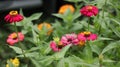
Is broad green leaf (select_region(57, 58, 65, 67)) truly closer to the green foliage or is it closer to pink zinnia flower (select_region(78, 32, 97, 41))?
the green foliage

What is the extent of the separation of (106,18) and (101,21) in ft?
0.28

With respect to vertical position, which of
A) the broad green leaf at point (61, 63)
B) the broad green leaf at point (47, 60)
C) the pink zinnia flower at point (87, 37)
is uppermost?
the pink zinnia flower at point (87, 37)

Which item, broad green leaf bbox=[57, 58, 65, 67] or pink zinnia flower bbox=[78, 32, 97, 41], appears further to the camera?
pink zinnia flower bbox=[78, 32, 97, 41]

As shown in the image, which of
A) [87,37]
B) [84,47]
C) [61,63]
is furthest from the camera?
[84,47]

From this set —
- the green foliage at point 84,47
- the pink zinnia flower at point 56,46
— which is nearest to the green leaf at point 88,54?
the green foliage at point 84,47

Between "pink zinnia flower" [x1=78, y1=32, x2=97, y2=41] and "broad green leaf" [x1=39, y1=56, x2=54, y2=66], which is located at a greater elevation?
"pink zinnia flower" [x1=78, y1=32, x2=97, y2=41]

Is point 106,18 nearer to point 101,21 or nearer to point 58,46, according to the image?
point 101,21

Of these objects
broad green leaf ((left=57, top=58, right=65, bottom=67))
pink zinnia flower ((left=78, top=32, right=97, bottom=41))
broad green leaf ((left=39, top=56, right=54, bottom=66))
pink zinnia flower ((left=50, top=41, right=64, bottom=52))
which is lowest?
broad green leaf ((left=39, top=56, right=54, bottom=66))

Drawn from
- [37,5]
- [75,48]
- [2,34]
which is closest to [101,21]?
[75,48]

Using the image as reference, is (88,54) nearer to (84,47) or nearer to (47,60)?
(47,60)

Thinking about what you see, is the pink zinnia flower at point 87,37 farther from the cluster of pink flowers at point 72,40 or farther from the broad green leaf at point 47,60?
the broad green leaf at point 47,60

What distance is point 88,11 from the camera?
166cm

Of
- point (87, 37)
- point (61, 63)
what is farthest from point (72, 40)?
point (61, 63)

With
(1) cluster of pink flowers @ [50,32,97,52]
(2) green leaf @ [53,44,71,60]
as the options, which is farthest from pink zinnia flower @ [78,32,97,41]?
(2) green leaf @ [53,44,71,60]
